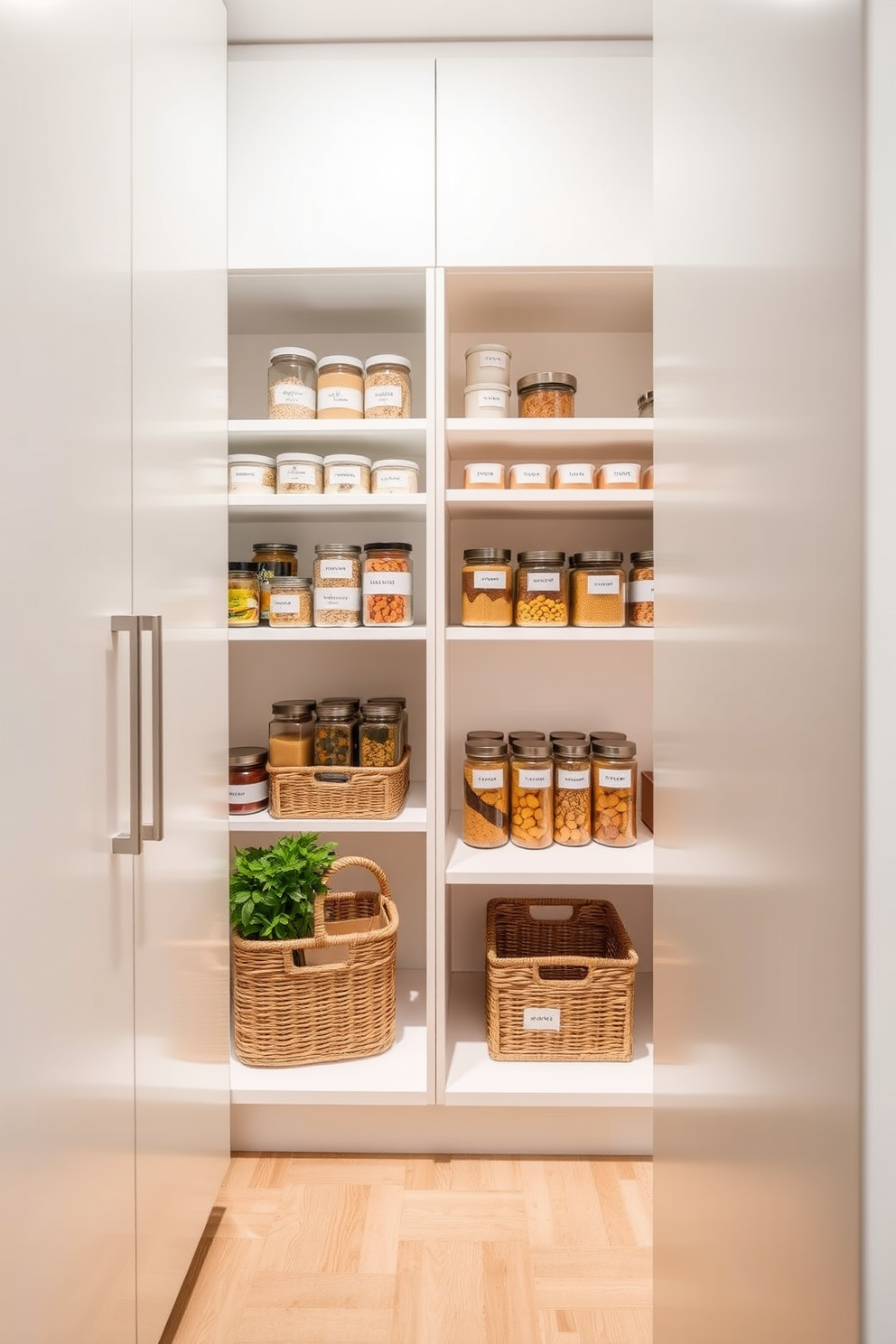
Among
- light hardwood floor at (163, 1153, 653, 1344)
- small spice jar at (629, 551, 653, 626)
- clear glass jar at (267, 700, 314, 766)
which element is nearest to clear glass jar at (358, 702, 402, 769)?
clear glass jar at (267, 700, 314, 766)

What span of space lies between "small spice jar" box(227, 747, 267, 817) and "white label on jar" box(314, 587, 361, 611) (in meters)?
0.36

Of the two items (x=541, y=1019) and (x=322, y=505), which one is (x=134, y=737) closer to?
(x=322, y=505)

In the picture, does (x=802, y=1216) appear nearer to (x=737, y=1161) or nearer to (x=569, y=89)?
(x=737, y=1161)

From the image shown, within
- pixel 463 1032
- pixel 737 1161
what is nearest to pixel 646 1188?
pixel 463 1032

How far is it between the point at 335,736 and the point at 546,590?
545mm

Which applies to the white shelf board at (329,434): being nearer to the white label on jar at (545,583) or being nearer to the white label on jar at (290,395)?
the white label on jar at (290,395)

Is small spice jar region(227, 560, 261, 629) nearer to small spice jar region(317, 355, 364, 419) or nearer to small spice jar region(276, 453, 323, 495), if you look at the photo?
small spice jar region(276, 453, 323, 495)

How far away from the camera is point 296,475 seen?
172 centimetres

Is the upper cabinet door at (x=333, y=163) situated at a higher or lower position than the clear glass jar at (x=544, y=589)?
higher

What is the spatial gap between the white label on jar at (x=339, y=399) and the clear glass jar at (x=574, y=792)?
84 cm

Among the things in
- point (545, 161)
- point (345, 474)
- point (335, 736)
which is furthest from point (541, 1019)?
point (545, 161)

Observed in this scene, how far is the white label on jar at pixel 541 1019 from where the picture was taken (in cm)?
172

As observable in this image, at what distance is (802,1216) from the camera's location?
0.45 m

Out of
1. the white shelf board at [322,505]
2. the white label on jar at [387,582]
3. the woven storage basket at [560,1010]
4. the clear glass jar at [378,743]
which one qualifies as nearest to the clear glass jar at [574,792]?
the woven storage basket at [560,1010]
